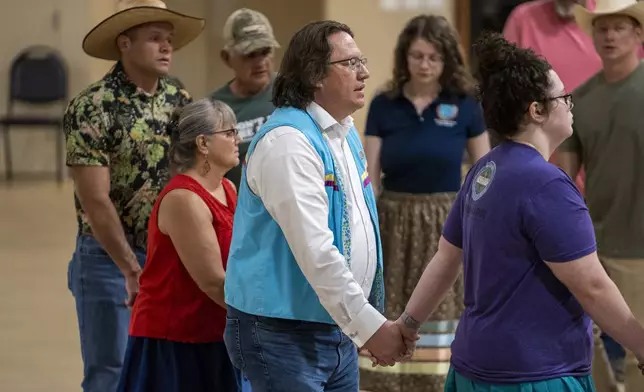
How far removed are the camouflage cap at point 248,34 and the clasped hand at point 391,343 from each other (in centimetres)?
191

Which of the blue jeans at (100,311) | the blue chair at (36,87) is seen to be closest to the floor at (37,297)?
the blue chair at (36,87)

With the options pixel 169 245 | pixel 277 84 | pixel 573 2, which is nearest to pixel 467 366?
pixel 277 84

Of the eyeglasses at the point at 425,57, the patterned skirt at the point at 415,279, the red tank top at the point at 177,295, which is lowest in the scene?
the patterned skirt at the point at 415,279

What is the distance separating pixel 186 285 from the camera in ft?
10.3

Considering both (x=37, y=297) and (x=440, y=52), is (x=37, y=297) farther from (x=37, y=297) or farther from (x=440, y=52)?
(x=440, y=52)

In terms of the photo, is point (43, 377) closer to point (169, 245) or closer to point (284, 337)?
point (169, 245)

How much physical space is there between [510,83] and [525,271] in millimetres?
398

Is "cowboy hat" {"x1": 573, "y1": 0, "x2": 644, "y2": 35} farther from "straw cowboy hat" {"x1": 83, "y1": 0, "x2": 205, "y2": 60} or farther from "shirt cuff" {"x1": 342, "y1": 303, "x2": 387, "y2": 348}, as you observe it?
Answer: "shirt cuff" {"x1": 342, "y1": 303, "x2": 387, "y2": 348}

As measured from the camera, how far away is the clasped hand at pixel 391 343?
2.54 metres

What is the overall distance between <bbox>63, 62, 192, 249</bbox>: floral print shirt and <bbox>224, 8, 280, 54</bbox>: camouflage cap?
2.40 feet

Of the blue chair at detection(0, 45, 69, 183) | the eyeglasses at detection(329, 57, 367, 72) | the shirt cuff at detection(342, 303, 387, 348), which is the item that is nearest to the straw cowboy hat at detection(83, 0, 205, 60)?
the eyeglasses at detection(329, 57, 367, 72)

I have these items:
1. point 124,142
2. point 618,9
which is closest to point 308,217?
point 124,142

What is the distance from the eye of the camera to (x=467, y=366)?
2.48 m

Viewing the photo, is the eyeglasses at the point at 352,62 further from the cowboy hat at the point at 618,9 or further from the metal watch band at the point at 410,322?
the cowboy hat at the point at 618,9
